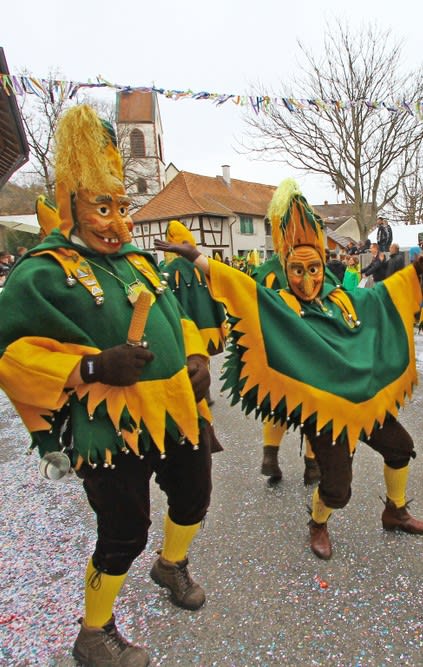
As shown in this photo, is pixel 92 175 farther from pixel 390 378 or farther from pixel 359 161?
pixel 359 161

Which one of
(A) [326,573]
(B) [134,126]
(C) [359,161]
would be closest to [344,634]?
(A) [326,573]

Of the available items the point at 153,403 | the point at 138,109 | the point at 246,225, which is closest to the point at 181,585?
the point at 153,403

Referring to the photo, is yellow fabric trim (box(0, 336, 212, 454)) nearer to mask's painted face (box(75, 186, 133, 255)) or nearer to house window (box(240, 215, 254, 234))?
mask's painted face (box(75, 186, 133, 255))

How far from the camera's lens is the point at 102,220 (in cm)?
146

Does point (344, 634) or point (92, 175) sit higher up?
point (92, 175)

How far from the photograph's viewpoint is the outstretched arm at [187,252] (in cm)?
168

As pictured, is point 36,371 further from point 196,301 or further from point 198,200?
point 198,200

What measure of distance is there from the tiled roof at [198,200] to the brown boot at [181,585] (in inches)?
961

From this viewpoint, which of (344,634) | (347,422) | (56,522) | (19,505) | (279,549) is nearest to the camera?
(344,634)

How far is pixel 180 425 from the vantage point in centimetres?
150

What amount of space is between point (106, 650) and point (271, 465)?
1513mm

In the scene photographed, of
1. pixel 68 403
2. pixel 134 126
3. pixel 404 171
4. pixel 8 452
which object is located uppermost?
pixel 134 126

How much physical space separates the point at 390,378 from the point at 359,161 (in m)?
14.6

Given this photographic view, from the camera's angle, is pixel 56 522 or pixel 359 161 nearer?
pixel 56 522
